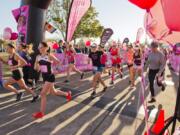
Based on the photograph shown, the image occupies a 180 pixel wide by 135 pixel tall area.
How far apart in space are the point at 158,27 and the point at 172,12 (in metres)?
0.89

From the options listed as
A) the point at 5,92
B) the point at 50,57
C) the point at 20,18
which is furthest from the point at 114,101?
the point at 20,18

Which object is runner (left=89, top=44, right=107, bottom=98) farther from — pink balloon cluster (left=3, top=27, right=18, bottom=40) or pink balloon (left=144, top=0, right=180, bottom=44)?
pink balloon (left=144, top=0, right=180, bottom=44)

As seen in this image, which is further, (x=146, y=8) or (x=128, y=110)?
(x=128, y=110)

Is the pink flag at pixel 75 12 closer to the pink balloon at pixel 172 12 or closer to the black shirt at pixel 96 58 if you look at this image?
the black shirt at pixel 96 58

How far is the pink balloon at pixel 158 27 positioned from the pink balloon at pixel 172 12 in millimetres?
450

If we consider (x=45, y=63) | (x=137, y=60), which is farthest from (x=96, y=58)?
(x=45, y=63)

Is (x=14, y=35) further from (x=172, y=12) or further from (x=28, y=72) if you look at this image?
(x=172, y=12)

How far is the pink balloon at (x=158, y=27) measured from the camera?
4621 mm

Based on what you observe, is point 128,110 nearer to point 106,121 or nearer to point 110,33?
point 106,121

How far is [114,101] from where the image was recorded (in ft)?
27.3

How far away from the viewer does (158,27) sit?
4852 millimetres

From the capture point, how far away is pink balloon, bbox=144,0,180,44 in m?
4.62

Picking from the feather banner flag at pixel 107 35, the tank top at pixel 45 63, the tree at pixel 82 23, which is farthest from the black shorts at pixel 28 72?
the tree at pixel 82 23

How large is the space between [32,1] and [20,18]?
831 mm
